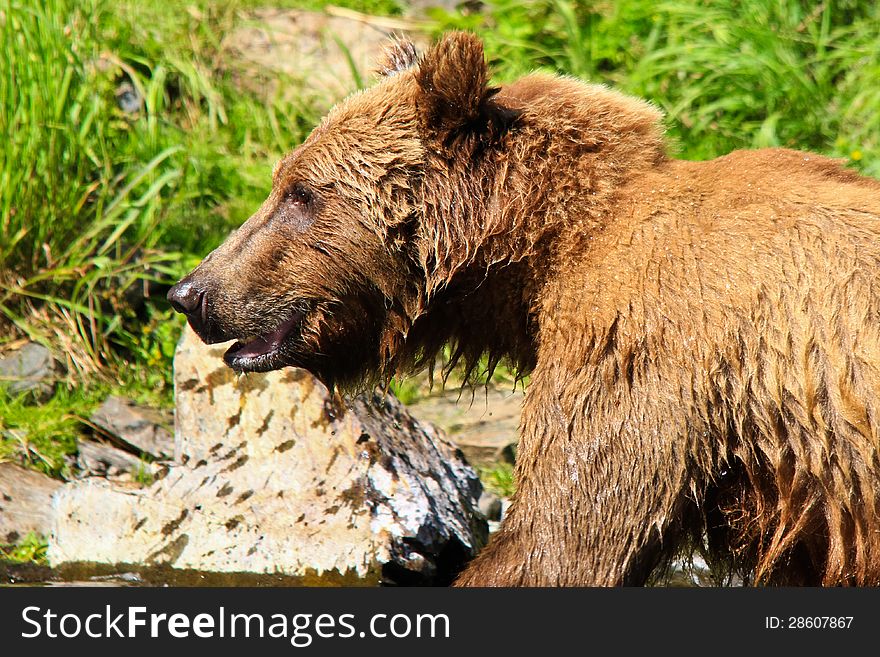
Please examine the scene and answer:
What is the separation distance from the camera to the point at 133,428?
657 cm

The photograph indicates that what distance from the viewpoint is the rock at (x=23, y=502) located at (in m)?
5.72

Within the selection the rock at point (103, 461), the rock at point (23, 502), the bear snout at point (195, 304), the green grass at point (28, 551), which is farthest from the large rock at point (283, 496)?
the bear snout at point (195, 304)

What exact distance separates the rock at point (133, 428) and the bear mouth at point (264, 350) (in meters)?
2.09

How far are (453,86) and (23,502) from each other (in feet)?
10.6

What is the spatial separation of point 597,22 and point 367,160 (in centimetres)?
597

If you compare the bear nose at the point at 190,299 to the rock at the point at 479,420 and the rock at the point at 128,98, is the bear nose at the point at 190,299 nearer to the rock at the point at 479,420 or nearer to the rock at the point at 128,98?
the rock at the point at 479,420

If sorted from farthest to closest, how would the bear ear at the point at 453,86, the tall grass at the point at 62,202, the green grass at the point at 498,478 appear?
the tall grass at the point at 62,202, the green grass at the point at 498,478, the bear ear at the point at 453,86

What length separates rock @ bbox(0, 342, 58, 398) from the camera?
22.3 feet

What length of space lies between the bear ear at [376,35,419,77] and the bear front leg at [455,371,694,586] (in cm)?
156

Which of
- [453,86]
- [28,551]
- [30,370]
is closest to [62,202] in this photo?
[30,370]

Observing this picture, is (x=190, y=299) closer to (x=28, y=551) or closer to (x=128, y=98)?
(x=28, y=551)

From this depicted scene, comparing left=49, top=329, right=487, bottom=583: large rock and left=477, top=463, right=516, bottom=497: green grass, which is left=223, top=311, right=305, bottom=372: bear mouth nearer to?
left=49, top=329, right=487, bottom=583: large rock

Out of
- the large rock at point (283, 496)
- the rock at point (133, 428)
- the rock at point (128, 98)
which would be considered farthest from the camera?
the rock at point (128, 98)

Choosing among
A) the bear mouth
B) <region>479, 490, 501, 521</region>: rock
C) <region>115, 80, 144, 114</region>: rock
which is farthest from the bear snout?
<region>115, 80, 144, 114</region>: rock
